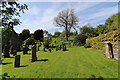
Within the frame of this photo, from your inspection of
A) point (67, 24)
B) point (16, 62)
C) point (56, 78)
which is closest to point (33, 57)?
point (16, 62)

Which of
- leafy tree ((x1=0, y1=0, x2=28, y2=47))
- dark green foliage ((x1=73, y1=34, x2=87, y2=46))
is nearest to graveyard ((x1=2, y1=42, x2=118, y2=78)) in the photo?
leafy tree ((x1=0, y1=0, x2=28, y2=47))

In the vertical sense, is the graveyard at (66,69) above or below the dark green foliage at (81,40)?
below

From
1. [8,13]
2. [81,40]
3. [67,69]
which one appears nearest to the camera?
[8,13]

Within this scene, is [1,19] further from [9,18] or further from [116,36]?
[116,36]

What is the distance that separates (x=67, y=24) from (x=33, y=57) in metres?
33.0

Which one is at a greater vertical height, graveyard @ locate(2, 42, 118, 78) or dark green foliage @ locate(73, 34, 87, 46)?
dark green foliage @ locate(73, 34, 87, 46)

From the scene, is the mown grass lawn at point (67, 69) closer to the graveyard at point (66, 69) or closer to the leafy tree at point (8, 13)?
the graveyard at point (66, 69)

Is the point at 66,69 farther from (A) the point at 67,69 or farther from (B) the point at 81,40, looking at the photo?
(B) the point at 81,40

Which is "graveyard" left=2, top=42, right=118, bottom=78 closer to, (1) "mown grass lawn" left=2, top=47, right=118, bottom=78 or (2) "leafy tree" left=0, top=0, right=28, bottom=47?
(1) "mown grass lawn" left=2, top=47, right=118, bottom=78

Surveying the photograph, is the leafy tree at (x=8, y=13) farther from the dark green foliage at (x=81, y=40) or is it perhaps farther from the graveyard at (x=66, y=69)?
the dark green foliage at (x=81, y=40)

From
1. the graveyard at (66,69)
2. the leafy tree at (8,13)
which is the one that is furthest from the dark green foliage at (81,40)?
the leafy tree at (8,13)

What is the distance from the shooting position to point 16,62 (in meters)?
8.04

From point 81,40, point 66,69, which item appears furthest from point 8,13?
point 81,40

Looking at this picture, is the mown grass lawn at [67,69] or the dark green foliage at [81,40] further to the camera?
the dark green foliage at [81,40]
